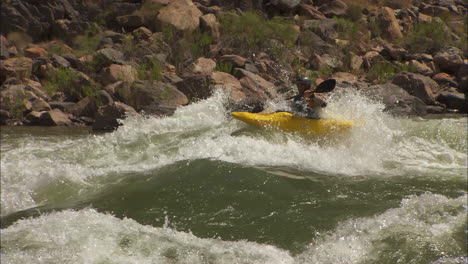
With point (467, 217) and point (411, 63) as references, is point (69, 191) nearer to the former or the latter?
point (467, 217)

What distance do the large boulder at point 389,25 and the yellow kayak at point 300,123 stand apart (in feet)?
28.8

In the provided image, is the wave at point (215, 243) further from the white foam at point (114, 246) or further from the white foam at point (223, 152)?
the white foam at point (223, 152)

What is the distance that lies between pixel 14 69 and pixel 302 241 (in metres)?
9.24

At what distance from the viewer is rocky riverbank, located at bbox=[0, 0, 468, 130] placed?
9.43 metres

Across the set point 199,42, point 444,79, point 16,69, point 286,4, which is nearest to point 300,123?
point 444,79

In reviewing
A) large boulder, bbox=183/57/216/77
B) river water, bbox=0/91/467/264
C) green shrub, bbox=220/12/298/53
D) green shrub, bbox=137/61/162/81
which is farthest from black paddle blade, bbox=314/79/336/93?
green shrub, bbox=220/12/298/53

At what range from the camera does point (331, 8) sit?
1567 centimetres

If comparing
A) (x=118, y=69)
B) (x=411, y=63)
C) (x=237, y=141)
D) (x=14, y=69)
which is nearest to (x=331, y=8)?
(x=411, y=63)

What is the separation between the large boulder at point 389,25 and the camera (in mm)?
14266

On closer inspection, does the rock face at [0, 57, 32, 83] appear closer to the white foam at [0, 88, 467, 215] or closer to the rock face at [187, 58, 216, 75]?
the rock face at [187, 58, 216, 75]

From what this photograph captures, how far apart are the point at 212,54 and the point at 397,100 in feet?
15.8

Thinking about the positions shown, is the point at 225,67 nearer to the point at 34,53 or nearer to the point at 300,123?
the point at 300,123

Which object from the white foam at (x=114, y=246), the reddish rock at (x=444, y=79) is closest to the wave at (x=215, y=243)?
the white foam at (x=114, y=246)

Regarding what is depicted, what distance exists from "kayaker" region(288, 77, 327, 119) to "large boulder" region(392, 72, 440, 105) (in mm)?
4694
